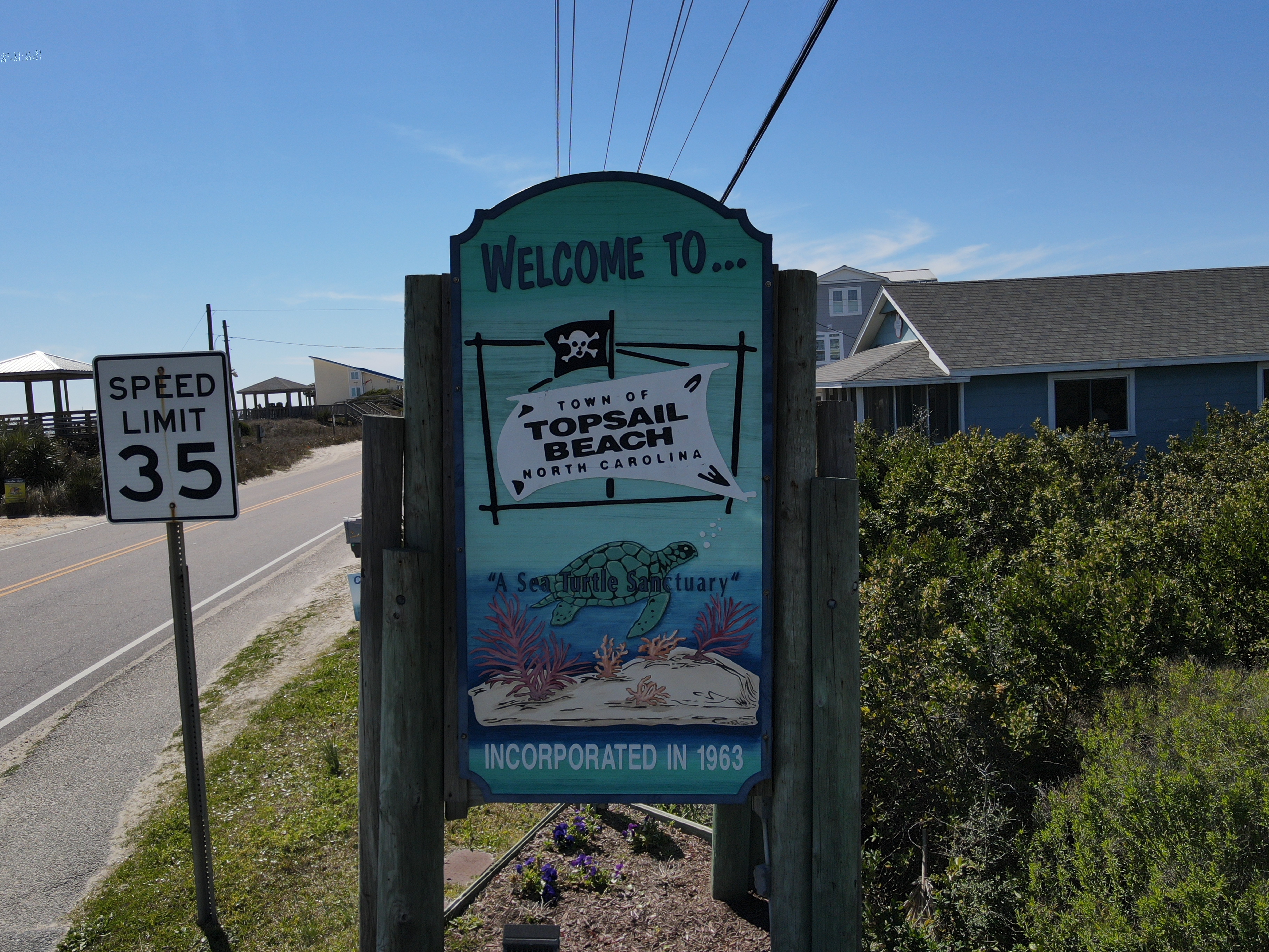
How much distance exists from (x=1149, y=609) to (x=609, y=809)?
296 centimetres

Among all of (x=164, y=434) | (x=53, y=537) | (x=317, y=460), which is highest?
(x=164, y=434)

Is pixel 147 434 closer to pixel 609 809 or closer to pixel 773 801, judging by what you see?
pixel 609 809

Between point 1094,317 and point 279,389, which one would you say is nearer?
point 1094,317

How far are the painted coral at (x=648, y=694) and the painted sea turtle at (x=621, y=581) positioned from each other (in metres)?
0.14

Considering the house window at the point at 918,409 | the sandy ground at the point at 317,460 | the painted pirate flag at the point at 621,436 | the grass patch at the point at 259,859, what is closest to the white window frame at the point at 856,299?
the house window at the point at 918,409

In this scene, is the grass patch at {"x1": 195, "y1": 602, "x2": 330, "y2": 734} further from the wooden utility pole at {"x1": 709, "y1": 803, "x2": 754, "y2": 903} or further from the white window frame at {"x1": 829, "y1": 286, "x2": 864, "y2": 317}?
the white window frame at {"x1": 829, "y1": 286, "x2": 864, "y2": 317}

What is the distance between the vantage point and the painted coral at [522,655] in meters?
2.53

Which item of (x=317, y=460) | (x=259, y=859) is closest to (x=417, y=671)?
(x=259, y=859)

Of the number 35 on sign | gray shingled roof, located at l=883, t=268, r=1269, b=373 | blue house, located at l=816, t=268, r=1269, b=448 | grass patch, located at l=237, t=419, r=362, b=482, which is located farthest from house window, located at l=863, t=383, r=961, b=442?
grass patch, located at l=237, t=419, r=362, b=482

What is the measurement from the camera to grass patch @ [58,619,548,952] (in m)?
3.94

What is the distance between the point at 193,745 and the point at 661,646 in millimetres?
2656

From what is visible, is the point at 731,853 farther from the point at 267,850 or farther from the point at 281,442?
the point at 281,442

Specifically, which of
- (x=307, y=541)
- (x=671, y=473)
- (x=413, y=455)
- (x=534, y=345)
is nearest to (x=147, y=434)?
(x=413, y=455)

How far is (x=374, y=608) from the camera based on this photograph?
2.60 metres
